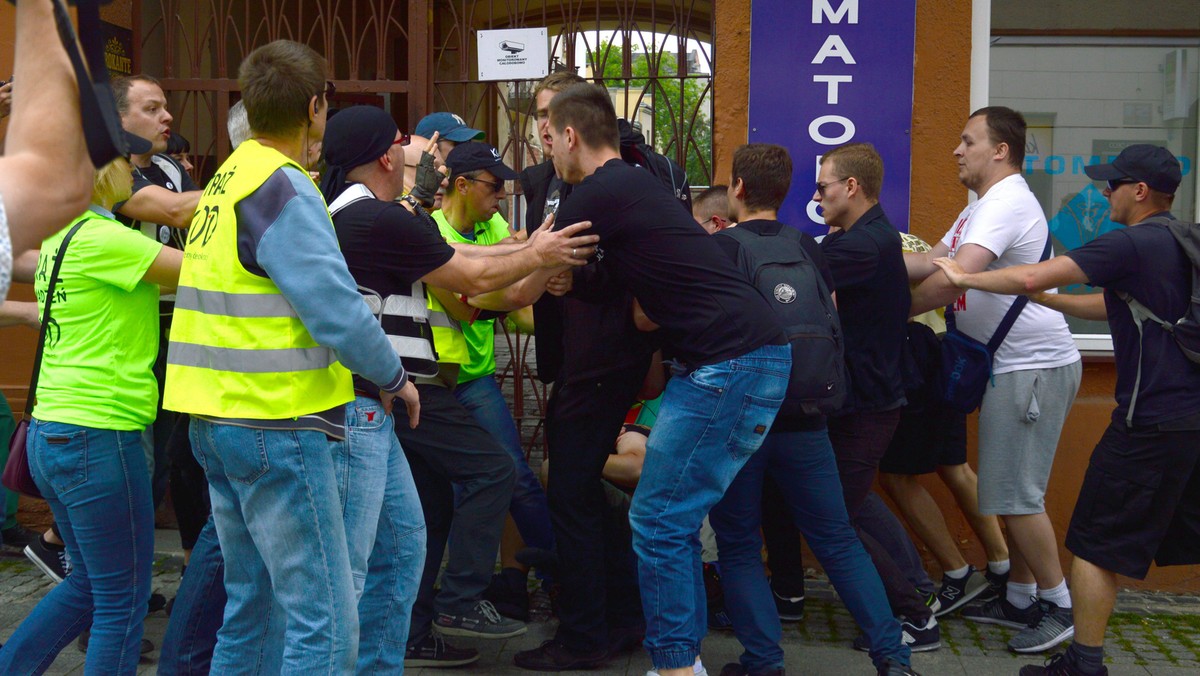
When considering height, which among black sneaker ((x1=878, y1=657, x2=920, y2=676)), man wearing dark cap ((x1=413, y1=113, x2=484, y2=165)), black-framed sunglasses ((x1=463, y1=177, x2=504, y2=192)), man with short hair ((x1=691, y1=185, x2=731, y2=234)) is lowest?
black sneaker ((x1=878, y1=657, x2=920, y2=676))

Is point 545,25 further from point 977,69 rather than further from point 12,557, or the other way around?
point 12,557

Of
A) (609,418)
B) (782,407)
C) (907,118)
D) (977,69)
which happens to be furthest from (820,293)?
(977,69)

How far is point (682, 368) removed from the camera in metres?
4.16

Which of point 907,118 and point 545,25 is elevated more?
point 545,25

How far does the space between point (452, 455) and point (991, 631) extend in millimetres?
2453

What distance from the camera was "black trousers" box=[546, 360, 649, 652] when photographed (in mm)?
4508

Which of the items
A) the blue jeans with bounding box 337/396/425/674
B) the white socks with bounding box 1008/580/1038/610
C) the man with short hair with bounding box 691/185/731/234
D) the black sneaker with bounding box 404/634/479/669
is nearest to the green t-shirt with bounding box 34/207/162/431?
the blue jeans with bounding box 337/396/425/674

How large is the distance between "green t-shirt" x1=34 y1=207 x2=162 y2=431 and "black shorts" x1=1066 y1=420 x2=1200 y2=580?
319 centimetres

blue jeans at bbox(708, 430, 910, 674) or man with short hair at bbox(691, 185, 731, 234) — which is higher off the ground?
man with short hair at bbox(691, 185, 731, 234)

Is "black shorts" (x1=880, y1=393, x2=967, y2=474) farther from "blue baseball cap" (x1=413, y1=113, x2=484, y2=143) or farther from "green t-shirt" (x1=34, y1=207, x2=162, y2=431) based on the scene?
"green t-shirt" (x1=34, y1=207, x2=162, y2=431)

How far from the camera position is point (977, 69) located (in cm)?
586

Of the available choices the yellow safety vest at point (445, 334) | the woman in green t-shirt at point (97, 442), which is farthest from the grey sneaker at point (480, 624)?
the woman in green t-shirt at point (97, 442)

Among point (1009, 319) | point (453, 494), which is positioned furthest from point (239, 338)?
point (1009, 319)

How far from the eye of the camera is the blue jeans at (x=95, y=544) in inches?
144
